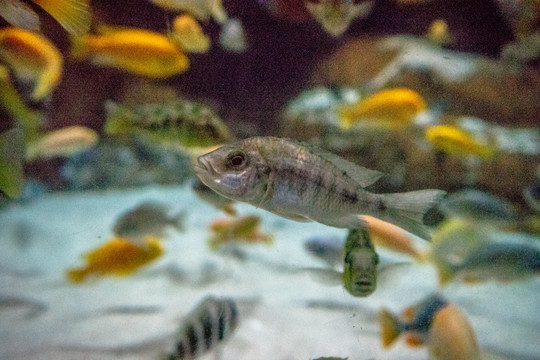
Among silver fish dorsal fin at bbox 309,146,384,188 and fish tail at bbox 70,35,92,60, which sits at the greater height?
fish tail at bbox 70,35,92,60

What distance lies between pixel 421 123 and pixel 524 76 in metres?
1.29

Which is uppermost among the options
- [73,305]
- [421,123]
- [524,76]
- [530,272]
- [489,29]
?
[489,29]

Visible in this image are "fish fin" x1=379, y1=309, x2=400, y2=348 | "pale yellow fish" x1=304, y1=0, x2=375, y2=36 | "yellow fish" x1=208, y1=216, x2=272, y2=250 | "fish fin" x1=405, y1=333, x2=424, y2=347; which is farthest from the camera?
"yellow fish" x1=208, y1=216, x2=272, y2=250

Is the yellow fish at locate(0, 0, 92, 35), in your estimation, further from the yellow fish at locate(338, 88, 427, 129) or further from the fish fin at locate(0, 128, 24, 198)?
the yellow fish at locate(338, 88, 427, 129)

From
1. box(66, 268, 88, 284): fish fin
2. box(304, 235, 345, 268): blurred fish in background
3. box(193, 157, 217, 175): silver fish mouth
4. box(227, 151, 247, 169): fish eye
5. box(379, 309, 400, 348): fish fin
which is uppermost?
box(227, 151, 247, 169): fish eye

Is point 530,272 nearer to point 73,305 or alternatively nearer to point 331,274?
point 331,274

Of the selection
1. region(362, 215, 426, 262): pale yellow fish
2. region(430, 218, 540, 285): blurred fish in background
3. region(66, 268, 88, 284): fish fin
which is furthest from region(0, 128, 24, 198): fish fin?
region(430, 218, 540, 285): blurred fish in background

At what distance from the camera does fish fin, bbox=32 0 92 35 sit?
4.56ft

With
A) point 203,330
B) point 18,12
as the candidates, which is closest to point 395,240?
point 203,330

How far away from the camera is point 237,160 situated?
3.40 feet

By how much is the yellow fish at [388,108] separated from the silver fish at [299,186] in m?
2.03

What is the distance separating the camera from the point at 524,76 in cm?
422

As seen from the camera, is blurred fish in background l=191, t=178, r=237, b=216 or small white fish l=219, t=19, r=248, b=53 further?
small white fish l=219, t=19, r=248, b=53

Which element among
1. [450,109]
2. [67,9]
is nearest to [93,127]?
[67,9]
